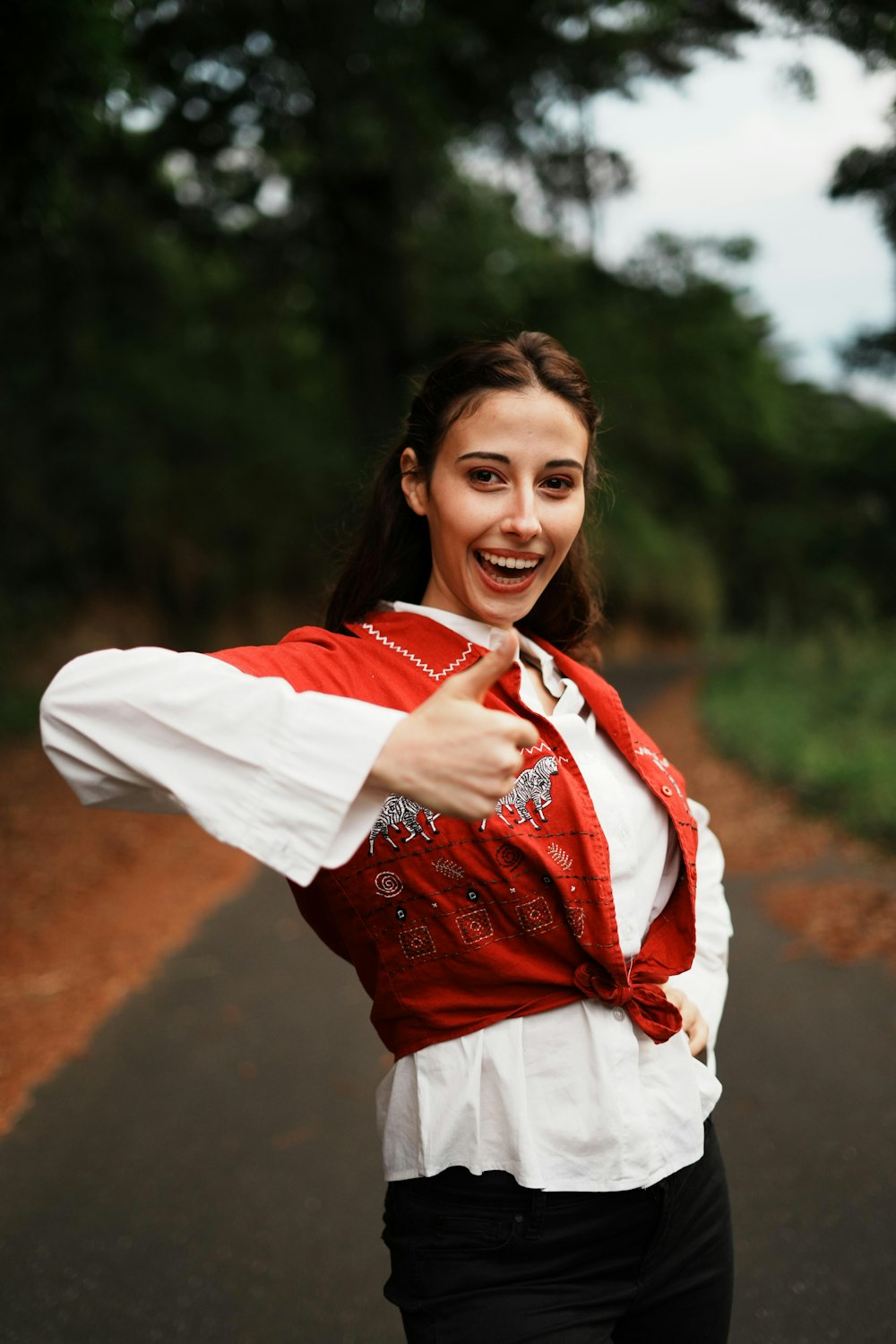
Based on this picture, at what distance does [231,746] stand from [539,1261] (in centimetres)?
98

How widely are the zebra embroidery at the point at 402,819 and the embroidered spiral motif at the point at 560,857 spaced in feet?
0.62

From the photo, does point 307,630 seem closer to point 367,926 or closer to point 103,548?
point 367,926

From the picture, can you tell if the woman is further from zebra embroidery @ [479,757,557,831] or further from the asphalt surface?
the asphalt surface

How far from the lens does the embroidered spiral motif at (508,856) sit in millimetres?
1720

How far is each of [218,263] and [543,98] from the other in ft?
25.6

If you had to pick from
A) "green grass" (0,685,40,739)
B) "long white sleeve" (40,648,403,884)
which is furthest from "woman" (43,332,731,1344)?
"green grass" (0,685,40,739)

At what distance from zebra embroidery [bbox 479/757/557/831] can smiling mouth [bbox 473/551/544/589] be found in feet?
1.02

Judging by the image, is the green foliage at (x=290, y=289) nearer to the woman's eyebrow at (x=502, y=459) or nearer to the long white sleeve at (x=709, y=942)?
the woman's eyebrow at (x=502, y=459)

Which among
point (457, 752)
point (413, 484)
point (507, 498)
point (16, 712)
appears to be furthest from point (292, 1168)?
point (16, 712)

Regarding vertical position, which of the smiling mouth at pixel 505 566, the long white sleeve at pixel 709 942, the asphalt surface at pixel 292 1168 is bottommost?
Answer: the asphalt surface at pixel 292 1168

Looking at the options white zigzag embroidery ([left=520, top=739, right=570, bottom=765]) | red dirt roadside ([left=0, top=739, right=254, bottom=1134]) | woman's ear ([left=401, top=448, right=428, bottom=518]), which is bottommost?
red dirt roadside ([left=0, top=739, right=254, bottom=1134])

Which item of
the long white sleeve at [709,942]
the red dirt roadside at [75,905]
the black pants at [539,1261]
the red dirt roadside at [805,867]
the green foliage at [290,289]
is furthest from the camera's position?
the green foliage at [290,289]

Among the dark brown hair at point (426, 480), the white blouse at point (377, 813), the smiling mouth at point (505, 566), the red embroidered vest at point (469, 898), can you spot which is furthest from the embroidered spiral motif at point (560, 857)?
the dark brown hair at point (426, 480)

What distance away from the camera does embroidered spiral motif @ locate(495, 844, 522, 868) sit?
1.72 meters
